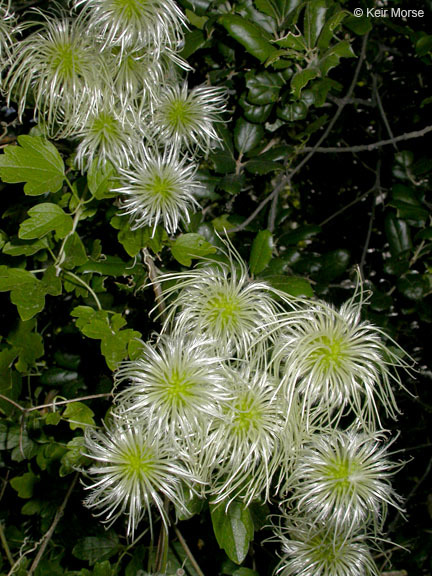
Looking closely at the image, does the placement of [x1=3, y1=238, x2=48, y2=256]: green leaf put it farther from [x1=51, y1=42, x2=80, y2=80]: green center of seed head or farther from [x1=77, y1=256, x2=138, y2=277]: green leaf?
[x1=51, y1=42, x2=80, y2=80]: green center of seed head

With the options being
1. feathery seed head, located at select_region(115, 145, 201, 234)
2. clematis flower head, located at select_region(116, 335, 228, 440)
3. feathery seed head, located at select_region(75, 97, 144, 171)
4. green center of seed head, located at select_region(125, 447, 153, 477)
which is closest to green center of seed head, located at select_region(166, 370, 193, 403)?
clematis flower head, located at select_region(116, 335, 228, 440)

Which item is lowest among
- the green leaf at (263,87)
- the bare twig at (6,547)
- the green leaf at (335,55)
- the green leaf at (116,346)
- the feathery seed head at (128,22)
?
the bare twig at (6,547)

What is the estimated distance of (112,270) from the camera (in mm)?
1160

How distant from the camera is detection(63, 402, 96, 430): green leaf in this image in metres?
1.12

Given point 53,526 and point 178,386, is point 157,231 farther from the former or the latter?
point 53,526

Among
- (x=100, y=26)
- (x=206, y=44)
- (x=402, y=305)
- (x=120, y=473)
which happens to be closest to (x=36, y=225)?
(x=100, y=26)

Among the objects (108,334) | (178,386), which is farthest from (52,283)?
(178,386)

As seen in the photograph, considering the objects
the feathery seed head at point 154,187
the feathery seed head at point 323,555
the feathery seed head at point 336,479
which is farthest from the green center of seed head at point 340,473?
the feathery seed head at point 154,187

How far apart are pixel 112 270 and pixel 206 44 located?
2.06 feet

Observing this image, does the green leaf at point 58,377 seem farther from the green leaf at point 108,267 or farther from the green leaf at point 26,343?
the green leaf at point 108,267

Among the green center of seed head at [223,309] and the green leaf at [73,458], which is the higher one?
the green center of seed head at [223,309]

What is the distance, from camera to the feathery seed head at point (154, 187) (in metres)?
1.08

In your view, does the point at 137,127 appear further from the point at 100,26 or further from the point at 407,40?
the point at 407,40

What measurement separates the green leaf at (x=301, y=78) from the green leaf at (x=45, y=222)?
1.91 feet
